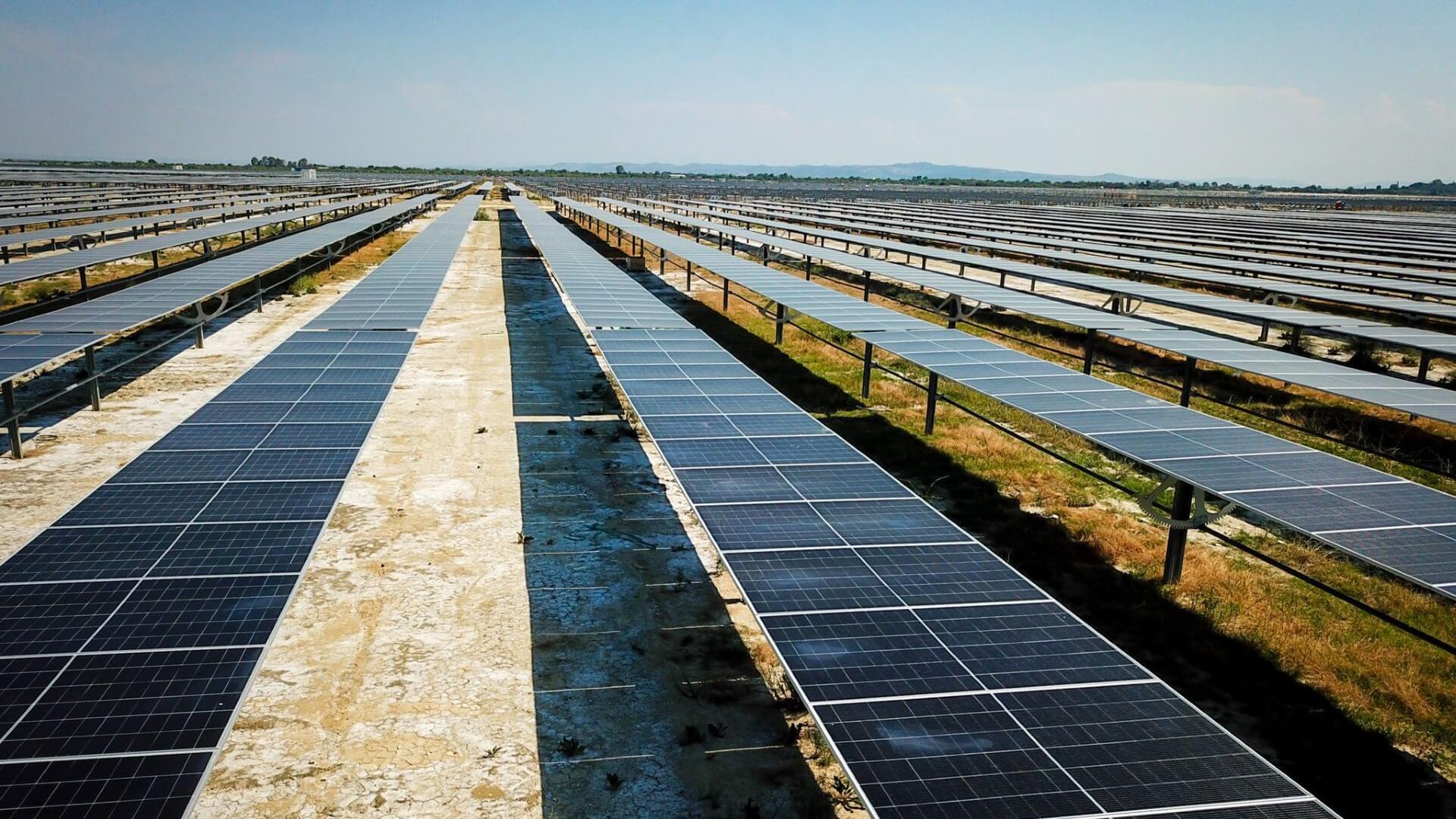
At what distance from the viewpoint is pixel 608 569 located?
11188mm

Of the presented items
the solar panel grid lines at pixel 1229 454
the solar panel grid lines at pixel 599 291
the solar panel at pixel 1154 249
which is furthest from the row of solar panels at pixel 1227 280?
the solar panel grid lines at pixel 599 291

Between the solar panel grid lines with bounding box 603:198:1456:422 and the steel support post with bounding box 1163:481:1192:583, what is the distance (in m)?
4.40

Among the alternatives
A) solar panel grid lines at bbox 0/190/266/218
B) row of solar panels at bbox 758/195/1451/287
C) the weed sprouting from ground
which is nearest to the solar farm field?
the weed sprouting from ground

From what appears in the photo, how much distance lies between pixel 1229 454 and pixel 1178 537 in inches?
45.5

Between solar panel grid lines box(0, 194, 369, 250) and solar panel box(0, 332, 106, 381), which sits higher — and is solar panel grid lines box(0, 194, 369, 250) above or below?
above

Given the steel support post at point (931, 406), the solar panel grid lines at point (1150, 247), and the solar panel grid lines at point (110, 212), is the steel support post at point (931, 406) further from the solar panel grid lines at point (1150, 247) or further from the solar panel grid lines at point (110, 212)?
the solar panel grid lines at point (110, 212)

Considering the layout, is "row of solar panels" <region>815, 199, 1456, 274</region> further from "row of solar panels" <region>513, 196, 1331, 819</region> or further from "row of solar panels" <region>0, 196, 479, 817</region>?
"row of solar panels" <region>0, 196, 479, 817</region>

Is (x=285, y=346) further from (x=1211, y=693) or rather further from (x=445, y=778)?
(x=1211, y=693)

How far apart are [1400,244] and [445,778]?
53.8 metres

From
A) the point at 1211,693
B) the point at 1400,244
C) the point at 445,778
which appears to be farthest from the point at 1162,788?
the point at 1400,244

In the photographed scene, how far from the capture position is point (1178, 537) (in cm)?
1082

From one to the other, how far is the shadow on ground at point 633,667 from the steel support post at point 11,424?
7471 mm

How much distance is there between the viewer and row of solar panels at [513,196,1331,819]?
5.22m

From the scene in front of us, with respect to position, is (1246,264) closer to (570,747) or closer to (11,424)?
(570,747)
